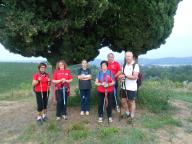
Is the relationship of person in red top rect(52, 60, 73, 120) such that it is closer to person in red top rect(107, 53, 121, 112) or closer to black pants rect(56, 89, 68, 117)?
black pants rect(56, 89, 68, 117)

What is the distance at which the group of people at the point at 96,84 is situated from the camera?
9.85 m

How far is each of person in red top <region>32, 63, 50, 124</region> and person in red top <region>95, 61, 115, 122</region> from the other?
132 cm

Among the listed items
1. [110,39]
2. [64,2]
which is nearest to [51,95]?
[110,39]

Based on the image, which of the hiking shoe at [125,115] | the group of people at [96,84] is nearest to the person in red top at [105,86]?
the group of people at [96,84]

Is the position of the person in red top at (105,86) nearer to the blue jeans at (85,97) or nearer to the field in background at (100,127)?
the field in background at (100,127)

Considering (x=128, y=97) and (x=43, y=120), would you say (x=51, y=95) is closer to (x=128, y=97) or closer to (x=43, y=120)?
(x=43, y=120)

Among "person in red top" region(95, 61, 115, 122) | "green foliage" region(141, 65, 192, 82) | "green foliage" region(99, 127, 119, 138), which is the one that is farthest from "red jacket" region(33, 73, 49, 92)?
"green foliage" region(141, 65, 192, 82)

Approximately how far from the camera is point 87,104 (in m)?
10.6

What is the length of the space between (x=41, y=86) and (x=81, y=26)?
1.83 metres

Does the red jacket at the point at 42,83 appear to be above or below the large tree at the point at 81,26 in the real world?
below

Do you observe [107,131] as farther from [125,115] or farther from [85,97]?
[85,97]

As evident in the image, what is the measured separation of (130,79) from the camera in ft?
32.5

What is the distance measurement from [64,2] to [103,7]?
36.7 inches

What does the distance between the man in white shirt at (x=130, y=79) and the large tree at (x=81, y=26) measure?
1000mm
